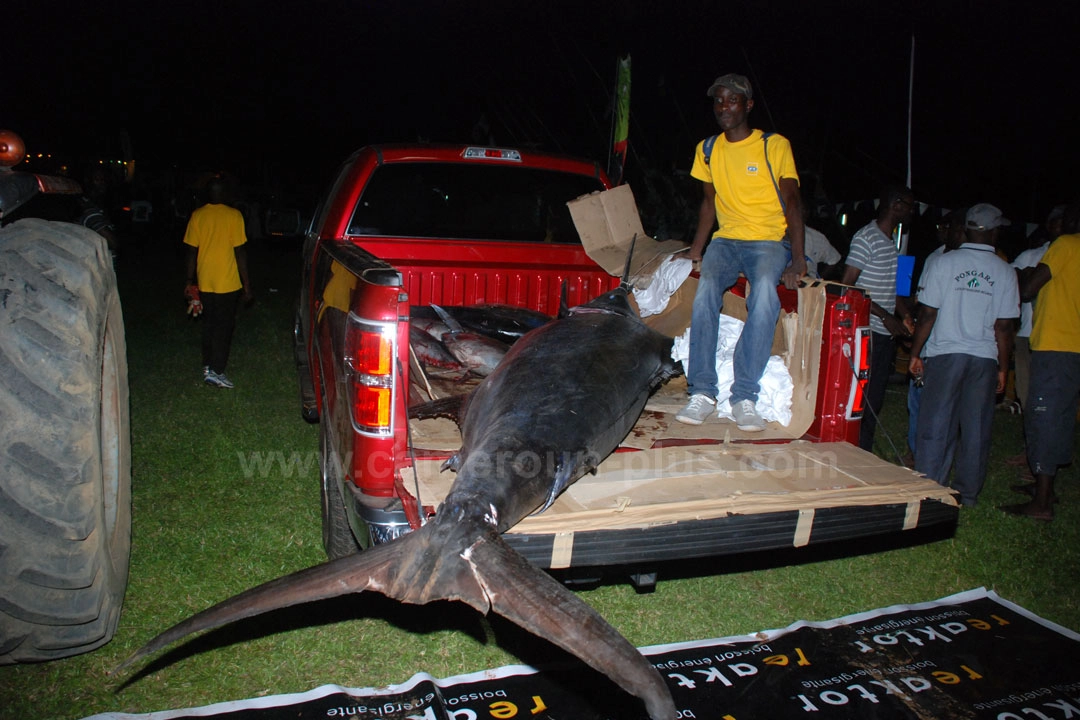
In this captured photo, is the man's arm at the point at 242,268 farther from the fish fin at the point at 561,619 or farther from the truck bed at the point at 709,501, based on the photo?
the fish fin at the point at 561,619

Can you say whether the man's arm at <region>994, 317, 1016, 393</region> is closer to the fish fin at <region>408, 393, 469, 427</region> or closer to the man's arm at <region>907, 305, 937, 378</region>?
the man's arm at <region>907, 305, 937, 378</region>

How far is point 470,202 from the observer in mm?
5090

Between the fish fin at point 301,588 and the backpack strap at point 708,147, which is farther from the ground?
the backpack strap at point 708,147

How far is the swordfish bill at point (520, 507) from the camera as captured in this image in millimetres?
1947

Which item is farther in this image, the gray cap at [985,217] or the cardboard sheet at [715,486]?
the gray cap at [985,217]

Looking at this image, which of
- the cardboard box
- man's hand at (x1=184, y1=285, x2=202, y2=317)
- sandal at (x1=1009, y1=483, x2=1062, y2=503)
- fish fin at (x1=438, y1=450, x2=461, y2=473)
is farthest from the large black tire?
sandal at (x1=1009, y1=483, x2=1062, y2=503)

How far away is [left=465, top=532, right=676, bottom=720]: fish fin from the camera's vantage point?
6.09 ft

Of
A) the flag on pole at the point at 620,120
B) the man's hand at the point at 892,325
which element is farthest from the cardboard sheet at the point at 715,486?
the flag on pole at the point at 620,120

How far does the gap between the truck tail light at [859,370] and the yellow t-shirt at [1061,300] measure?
275 centimetres

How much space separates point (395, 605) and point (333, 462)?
862mm

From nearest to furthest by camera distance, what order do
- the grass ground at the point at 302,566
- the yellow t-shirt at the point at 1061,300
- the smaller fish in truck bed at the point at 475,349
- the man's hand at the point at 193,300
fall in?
the grass ground at the point at 302,566
the smaller fish in truck bed at the point at 475,349
the yellow t-shirt at the point at 1061,300
the man's hand at the point at 193,300

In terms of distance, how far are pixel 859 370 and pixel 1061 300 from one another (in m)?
2.83

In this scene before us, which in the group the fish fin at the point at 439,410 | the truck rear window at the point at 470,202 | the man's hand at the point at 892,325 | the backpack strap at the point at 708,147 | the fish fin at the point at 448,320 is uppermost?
the backpack strap at the point at 708,147

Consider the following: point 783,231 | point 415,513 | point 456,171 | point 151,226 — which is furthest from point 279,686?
point 151,226
